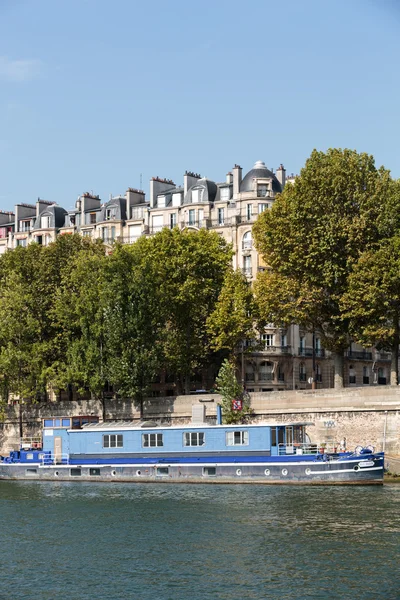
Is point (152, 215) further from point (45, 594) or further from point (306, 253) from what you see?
point (45, 594)

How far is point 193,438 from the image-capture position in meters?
63.5

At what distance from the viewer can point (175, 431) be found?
6388cm

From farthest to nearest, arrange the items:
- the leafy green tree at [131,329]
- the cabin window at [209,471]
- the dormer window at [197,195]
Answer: the dormer window at [197,195], the leafy green tree at [131,329], the cabin window at [209,471]

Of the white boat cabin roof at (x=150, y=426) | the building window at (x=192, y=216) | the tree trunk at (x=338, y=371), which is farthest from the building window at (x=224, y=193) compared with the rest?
the white boat cabin roof at (x=150, y=426)

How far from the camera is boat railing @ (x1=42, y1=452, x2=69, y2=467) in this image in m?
68.2

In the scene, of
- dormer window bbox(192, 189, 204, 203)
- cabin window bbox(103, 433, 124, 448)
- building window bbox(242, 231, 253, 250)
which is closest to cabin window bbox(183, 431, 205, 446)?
cabin window bbox(103, 433, 124, 448)

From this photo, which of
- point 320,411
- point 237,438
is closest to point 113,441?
point 237,438

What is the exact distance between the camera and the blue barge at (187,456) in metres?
58.0

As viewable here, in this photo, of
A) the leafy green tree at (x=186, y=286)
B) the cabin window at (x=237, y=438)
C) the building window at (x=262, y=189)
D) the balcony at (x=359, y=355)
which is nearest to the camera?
the cabin window at (x=237, y=438)

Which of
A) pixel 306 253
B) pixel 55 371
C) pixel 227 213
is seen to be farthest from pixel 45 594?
pixel 227 213

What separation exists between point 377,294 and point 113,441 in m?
18.9

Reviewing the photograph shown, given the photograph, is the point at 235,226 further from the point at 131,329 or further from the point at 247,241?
the point at 131,329

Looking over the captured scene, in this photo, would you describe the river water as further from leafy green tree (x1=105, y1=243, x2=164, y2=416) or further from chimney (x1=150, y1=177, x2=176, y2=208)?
chimney (x1=150, y1=177, x2=176, y2=208)

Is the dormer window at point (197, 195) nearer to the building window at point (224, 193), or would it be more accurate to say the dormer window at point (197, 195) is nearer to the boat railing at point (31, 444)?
the building window at point (224, 193)
